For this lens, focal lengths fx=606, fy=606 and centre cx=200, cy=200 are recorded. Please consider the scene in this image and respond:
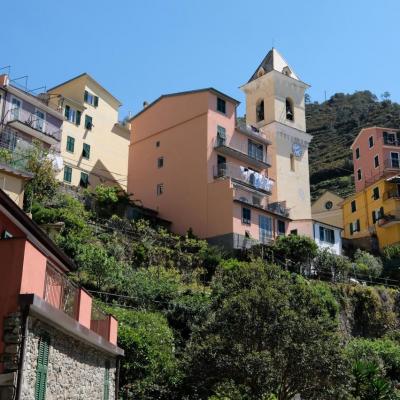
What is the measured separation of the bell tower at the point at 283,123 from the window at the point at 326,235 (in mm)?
1861

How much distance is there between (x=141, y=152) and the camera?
2023 inches

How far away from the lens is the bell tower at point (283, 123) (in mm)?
53094

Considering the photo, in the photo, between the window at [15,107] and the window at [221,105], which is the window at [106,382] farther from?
the window at [221,105]

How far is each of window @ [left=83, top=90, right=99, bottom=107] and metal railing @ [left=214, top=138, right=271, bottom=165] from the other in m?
13.2

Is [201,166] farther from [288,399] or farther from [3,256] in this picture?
[3,256]

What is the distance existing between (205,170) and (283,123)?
43.0 ft

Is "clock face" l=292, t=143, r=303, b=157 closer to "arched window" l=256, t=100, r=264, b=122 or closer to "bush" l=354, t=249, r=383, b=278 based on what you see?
"arched window" l=256, t=100, r=264, b=122

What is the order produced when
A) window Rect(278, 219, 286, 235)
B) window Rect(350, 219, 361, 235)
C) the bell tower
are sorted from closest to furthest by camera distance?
1. window Rect(278, 219, 286, 235)
2. the bell tower
3. window Rect(350, 219, 361, 235)

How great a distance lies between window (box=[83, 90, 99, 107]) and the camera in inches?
2068

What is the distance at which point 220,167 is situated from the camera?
4609 cm

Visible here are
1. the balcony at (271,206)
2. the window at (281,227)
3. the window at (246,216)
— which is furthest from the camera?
the window at (281,227)

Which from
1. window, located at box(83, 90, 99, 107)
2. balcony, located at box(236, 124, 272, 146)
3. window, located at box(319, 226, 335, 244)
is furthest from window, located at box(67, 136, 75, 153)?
window, located at box(319, 226, 335, 244)

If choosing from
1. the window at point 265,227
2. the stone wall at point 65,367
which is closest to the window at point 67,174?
the window at point 265,227

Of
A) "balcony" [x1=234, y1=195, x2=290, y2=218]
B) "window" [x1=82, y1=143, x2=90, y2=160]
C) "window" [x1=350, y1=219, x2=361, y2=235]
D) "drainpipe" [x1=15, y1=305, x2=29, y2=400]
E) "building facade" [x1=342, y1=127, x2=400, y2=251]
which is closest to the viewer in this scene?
"drainpipe" [x1=15, y1=305, x2=29, y2=400]
